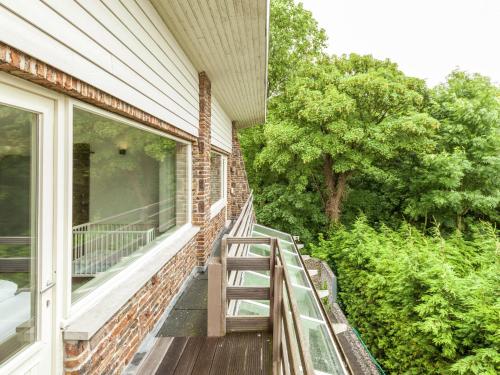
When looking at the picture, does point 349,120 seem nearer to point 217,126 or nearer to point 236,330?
point 217,126

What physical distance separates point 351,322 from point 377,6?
44321 mm

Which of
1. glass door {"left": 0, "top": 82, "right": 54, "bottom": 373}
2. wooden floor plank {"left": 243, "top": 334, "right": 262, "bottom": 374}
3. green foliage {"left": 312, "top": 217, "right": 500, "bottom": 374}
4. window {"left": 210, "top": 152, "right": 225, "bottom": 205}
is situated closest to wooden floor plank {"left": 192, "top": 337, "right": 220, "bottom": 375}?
wooden floor plank {"left": 243, "top": 334, "right": 262, "bottom": 374}

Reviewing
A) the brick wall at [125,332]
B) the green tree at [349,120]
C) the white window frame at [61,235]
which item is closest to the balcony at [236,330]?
the brick wall at [125,332]

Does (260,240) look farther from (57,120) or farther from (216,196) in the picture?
(216,196)

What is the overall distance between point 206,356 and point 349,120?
11828 mm

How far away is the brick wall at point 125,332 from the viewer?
2.04m

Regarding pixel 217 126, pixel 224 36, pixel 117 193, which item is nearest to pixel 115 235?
pixel 117 193

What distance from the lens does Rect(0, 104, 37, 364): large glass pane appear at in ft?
5.40

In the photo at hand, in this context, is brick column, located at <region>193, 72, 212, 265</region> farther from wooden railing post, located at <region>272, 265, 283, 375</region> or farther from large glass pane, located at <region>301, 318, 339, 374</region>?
wooden railing post, located at <region>272, 265, 283, 375</region>

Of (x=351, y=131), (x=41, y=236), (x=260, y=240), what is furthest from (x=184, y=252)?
(x=351, y=131)

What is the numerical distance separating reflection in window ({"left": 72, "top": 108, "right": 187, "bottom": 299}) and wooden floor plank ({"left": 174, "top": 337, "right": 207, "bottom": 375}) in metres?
1.01

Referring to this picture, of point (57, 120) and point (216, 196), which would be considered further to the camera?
point (216, 196)

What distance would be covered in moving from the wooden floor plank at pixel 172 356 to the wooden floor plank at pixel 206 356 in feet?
0.63

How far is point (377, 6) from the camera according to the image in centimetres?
4219
